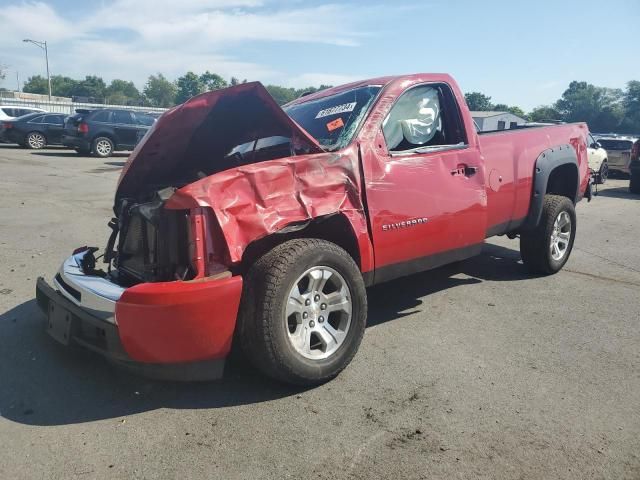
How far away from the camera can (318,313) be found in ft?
10.6

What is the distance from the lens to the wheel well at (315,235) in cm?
324

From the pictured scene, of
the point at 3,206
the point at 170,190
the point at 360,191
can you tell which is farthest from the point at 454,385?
the point at 3,206

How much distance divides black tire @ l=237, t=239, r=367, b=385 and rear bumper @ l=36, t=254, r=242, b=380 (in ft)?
0.36

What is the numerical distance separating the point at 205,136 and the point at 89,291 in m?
1.46

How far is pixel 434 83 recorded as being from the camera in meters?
4.34

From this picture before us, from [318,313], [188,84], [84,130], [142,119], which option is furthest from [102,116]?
[188,84]

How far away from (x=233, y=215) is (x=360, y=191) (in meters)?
0.95

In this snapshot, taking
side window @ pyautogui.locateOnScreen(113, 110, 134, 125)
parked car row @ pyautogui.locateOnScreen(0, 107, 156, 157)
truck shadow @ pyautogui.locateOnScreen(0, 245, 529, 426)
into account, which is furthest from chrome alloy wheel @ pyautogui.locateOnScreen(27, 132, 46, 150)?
truck shadow @ pyautogui.locateOnScreen(0, 245, 529, 426)

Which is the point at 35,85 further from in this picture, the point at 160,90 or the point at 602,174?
the point at 602,174

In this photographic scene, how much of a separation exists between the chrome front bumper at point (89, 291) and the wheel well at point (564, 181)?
15.6 feet

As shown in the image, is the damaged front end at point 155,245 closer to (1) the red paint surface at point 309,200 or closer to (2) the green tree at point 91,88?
(1) the red paint surface at point 309,200

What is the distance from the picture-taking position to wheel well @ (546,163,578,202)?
5.82m

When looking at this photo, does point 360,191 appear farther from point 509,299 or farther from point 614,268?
point 614,268

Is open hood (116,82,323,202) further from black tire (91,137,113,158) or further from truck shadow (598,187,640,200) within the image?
black tire (91,137,113,158)
